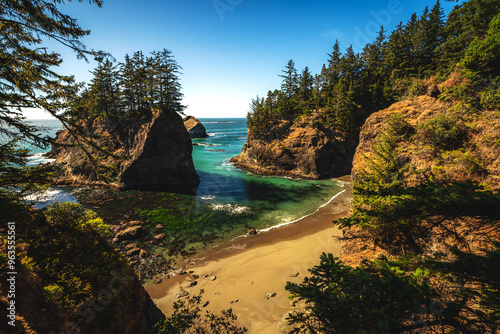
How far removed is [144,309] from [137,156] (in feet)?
84.5

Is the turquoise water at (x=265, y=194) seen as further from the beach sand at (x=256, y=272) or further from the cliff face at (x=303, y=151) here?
the cliff face at (x=303, y=151)

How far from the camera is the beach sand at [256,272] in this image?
939 cm

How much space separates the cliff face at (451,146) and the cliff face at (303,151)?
2360 centimetres

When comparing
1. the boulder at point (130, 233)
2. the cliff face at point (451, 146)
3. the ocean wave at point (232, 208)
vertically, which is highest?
the cliff face at point (451, 146)

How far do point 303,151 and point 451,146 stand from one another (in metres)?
27.7

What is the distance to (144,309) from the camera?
7676mm

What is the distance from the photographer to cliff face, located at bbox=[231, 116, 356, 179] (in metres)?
35.3

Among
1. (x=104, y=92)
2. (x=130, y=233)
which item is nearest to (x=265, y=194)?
(x=130, y=233)

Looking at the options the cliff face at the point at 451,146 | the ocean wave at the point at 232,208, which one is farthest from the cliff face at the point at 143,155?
the cliff face at the point at 451,146

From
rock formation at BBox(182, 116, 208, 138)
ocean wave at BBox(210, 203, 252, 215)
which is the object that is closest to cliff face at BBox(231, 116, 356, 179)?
ocean wave at BBox(210, 203, 252, 215)

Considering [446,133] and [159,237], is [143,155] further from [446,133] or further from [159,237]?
[446,133]

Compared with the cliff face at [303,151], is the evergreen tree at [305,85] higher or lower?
higher

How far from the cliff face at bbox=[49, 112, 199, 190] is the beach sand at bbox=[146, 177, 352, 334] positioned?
19685 mm

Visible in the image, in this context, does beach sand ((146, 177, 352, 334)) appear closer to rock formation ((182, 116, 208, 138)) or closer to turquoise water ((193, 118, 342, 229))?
turquoise water ((193, 118, 342, 229))
